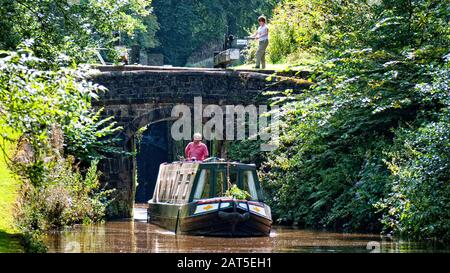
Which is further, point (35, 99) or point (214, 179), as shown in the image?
point (214, 179)

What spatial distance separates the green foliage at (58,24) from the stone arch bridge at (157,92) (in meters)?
4.36

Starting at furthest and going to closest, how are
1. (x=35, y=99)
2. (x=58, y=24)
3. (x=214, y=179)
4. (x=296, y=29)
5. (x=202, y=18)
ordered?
(x=202, y=18), (x=296, y=29), (x=214, y=179), (x=58, y=24), (x=35, y=99)

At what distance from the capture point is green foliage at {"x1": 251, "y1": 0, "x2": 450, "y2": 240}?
16.4 meters

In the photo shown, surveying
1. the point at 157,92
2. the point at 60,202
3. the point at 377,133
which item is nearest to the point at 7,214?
the point at 60,202

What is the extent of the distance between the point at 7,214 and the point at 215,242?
3476 millimetres

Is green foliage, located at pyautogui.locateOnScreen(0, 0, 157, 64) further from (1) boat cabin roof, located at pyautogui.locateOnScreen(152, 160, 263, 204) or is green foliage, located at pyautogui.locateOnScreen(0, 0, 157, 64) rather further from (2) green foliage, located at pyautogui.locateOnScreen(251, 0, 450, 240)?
(2) green foliage, located at pyautogui.locateOnScreen(251, 0, 450, 240)

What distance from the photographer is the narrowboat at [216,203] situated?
19156 mm

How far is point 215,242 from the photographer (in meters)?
17.8

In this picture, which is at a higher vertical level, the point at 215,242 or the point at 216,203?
the point at 216,203

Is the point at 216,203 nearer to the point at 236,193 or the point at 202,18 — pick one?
the point at 236,193

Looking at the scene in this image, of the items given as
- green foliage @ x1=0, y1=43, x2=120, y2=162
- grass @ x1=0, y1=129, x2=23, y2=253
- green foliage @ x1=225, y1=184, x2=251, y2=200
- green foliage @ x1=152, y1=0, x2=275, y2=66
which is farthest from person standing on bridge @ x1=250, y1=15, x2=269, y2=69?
green foliage @ x1=152, y1=0, x2=275, y2=66

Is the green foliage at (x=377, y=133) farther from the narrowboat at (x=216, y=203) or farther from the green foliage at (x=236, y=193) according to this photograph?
the green foliage at (x=236, y=193)
